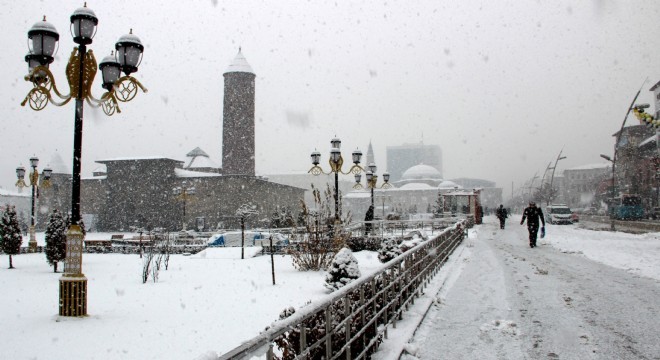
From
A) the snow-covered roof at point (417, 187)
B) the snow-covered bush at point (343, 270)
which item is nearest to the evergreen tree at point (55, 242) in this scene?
the snow-covered bush at point (343, 270)

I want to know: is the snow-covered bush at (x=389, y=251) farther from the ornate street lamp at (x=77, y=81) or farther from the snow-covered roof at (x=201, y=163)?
the snow-covered roof at (x=201, y=163)

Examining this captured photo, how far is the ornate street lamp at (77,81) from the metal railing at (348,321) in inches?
164

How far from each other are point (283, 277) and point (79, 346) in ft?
19.9

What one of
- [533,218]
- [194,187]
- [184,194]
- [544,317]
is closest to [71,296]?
[544,317]

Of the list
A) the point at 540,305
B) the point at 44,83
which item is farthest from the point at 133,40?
the point at 540,305

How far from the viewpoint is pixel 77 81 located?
795 centimetres

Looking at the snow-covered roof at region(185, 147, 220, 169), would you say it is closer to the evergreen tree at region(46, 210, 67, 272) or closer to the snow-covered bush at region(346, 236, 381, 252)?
the evergreen tree at region(46, 210, 67, 272)

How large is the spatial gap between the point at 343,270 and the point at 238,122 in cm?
4779

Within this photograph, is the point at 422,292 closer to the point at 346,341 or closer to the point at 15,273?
the point at 346,341

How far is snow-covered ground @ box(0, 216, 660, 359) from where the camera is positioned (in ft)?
19.1

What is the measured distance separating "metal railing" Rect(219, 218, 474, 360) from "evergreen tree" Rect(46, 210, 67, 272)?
1222 cm

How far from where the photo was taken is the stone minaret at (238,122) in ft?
172

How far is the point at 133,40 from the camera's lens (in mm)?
8422

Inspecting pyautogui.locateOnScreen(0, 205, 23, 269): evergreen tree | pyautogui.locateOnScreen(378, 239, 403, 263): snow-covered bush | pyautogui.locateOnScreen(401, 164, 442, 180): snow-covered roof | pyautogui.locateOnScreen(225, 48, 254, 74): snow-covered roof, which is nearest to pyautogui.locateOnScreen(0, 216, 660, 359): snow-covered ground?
pyautogui.locateOnScreen(378, 239, 403, 263): snow-covered bush
